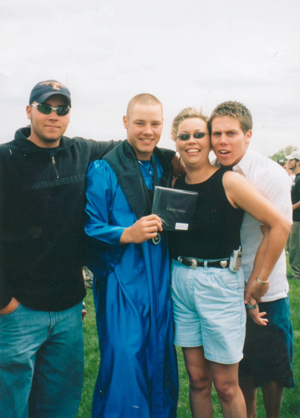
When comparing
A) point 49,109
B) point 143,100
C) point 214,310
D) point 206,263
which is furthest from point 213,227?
point 49,109

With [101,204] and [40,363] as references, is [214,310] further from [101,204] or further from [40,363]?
[40,363]

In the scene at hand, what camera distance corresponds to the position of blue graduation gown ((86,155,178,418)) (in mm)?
2609

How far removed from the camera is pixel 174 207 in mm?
2590

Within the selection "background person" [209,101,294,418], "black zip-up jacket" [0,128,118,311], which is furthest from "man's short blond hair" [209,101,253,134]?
"black zip-up jacket" [0,128,118,311]

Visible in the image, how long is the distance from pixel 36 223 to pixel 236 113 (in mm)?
1478

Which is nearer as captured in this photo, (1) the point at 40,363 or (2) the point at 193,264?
(2) the point at 193,264

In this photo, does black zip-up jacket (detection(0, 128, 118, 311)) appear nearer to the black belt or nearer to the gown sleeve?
the gown sleeve

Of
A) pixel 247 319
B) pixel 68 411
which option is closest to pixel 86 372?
pixel 68 411

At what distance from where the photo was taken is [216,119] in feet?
9.00

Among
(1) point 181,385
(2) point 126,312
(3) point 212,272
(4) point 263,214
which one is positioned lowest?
(1) point 181,385

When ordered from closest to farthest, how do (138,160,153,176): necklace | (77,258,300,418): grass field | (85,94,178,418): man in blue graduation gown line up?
(85,94,178,418): man in blue graduation gown
(138,160,153,176): necklace
(77,258,300,418): grass field

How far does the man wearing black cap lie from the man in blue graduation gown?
0.51 feet

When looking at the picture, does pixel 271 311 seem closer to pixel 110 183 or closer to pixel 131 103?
pixel 110 183

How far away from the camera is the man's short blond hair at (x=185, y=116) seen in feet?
9.16
